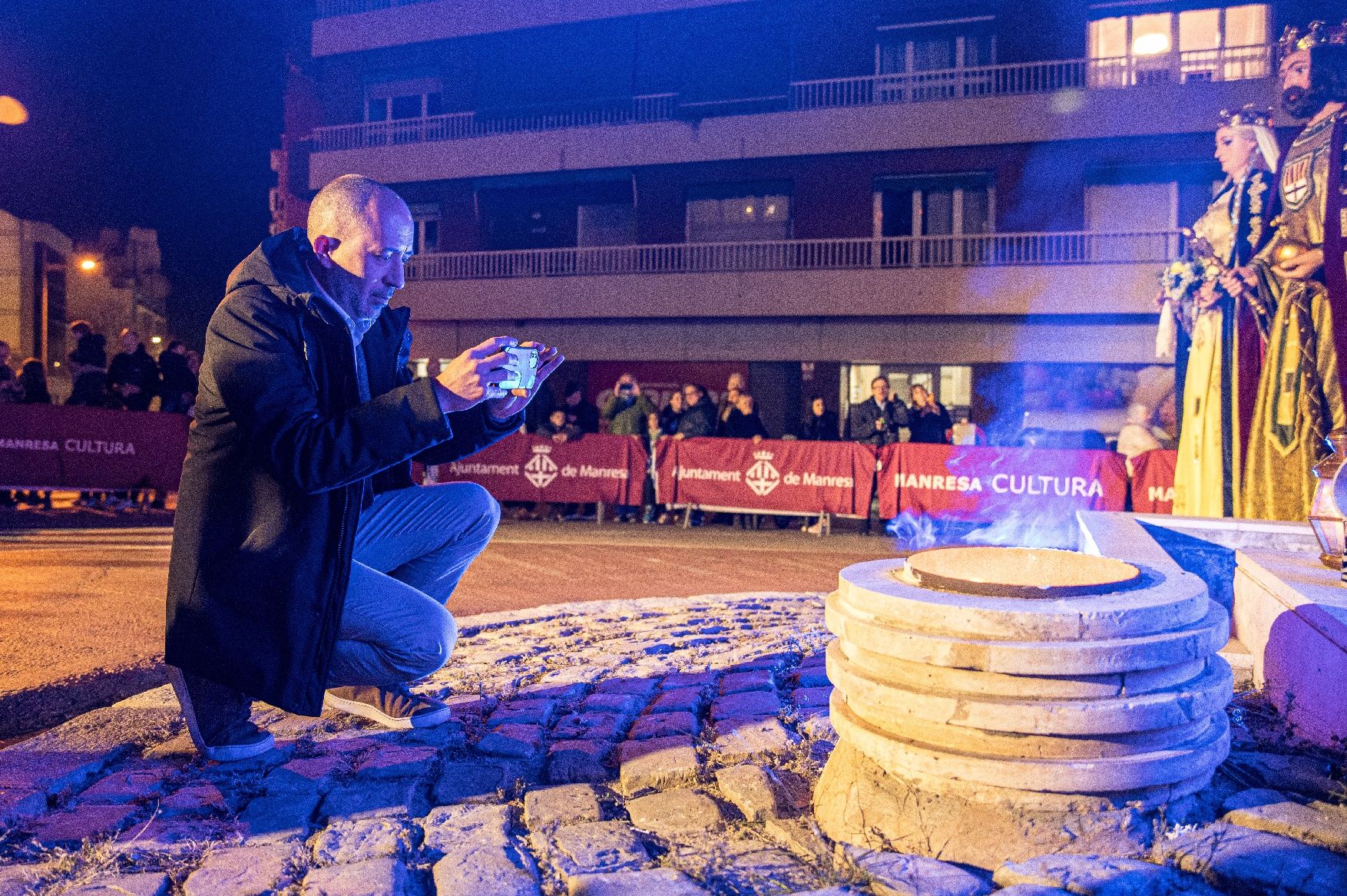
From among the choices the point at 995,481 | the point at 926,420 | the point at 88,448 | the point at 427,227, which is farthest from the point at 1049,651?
the point at 427,227

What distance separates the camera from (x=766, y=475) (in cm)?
1360

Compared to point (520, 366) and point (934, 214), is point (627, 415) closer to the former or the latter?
point (520, 366)

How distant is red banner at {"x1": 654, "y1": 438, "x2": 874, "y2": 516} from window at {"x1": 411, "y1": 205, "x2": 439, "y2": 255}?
16.6m

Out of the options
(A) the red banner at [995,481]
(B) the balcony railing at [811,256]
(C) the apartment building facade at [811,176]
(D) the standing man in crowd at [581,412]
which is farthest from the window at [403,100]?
(A) the red banner at [995,481]

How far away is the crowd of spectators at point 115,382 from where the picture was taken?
13.6 metres

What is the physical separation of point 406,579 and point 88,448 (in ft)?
38.7

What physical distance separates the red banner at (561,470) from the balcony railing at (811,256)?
36.1ft

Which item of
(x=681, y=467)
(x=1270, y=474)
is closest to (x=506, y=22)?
(x=681, y=467)

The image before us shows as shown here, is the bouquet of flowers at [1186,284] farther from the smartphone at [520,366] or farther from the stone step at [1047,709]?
the smartphone at [520,366]

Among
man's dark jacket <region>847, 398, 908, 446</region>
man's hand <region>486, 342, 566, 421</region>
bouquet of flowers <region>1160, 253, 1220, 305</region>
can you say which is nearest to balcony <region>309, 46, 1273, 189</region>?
man's dark jacket <region>847, 398, 908, 446</region>

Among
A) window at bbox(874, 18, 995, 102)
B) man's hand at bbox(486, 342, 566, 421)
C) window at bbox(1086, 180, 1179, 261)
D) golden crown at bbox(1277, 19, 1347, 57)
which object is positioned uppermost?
window at bbox(874, 18, 995, 102)

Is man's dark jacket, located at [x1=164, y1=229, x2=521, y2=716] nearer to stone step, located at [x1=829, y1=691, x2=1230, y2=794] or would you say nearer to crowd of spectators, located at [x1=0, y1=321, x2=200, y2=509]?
stone step, located at [x1=829, y1=691, x2=1230, y2=794]

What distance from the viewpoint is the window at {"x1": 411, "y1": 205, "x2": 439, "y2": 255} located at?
28031 millimetres

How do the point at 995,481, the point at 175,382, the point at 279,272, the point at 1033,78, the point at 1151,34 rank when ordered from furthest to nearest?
the point at 1033,78, the point at 1151,34, the point at 175,382, the point at 995,481, the point at 279,272
